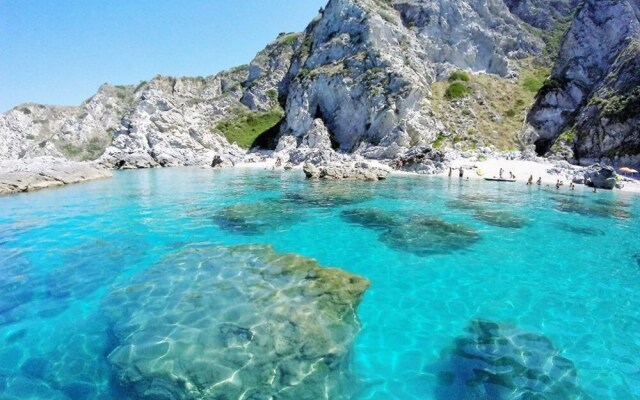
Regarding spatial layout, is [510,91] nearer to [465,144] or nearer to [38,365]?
[465,144]

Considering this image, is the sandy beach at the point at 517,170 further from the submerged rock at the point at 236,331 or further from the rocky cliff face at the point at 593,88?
the submerged rock at the point at 236,331

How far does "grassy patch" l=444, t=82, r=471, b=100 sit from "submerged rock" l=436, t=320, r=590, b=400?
8338cm

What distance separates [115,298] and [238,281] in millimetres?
3409

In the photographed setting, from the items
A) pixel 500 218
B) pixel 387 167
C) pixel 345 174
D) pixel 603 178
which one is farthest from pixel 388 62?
pixel 500 218

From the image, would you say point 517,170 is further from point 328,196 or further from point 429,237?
point 429,237

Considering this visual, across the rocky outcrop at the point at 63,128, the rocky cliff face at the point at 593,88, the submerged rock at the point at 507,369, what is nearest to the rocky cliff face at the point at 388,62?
the rocky cliff face at the point at 593,88

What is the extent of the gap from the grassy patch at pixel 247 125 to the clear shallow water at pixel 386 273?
67901 mm

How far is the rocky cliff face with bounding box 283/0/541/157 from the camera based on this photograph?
6988cm

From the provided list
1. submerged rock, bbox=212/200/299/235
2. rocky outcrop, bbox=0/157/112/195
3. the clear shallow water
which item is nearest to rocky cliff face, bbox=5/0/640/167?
rocky outcrop, bbox=0/157/112/195

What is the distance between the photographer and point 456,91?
8350cm

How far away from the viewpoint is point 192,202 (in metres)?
26.9

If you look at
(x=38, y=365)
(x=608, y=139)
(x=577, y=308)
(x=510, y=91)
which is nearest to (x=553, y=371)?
(x=577, y=308)

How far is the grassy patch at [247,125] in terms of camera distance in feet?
308

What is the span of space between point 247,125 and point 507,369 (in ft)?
327
